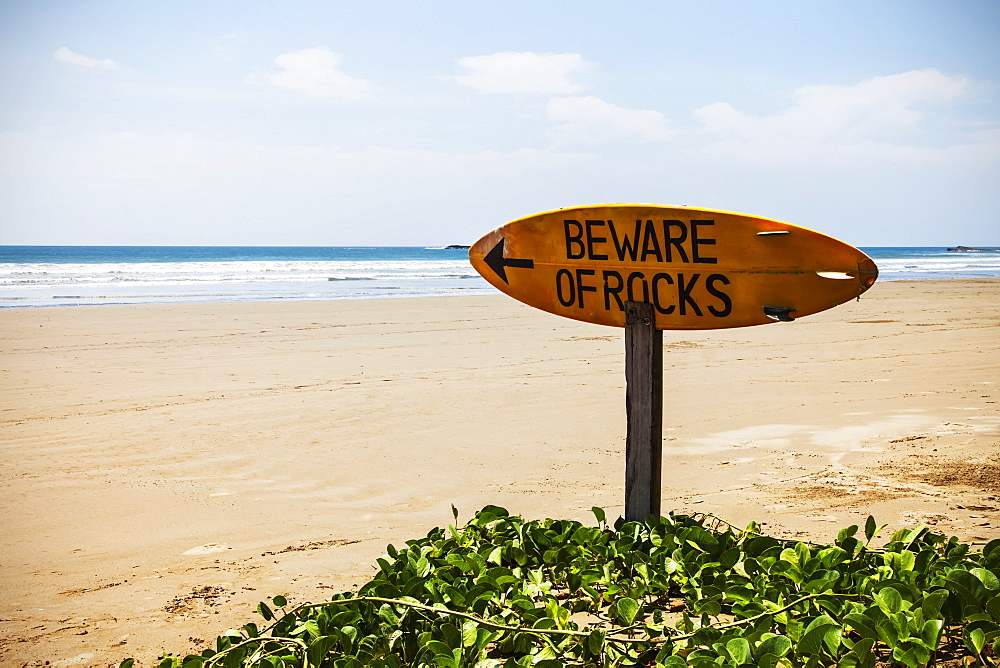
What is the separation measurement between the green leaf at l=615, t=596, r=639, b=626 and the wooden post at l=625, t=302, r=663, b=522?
84 cm

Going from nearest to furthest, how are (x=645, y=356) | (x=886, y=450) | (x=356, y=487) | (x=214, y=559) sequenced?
(x=645, y=356), (x=214, y=559), (x=356, y=487), (x=886, y=450)

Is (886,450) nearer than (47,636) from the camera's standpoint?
No

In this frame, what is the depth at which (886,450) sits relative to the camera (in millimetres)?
5070

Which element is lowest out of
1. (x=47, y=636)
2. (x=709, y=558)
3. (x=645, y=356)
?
(x=47, y=636)

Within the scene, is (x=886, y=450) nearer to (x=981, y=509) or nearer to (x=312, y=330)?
(x=981, y=509)

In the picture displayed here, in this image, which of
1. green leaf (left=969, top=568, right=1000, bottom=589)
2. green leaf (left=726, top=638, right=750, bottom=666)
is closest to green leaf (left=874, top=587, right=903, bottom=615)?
green leaf (left=969, top=568, right=1000, bottom=589)

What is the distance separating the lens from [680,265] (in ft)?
10.5

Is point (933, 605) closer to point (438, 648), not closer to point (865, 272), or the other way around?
point (865, 272)

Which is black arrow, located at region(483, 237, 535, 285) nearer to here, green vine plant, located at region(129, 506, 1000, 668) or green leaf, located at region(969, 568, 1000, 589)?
green vine plant, located at region(129, 506, 1000, 668)

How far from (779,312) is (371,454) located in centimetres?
319

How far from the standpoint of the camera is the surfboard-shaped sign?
300 cm

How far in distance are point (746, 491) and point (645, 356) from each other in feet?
4.97

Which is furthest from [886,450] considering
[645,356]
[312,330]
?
[312,330]

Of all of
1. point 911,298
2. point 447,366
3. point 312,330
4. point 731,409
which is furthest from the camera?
point 911,298
